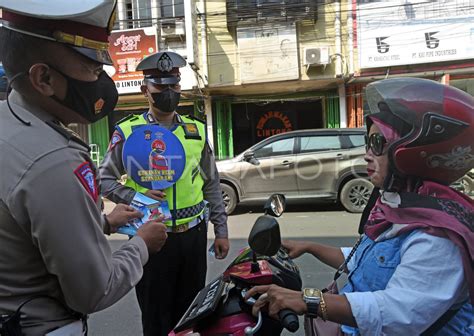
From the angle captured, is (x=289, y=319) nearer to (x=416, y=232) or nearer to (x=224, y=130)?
(x=416, y=232)

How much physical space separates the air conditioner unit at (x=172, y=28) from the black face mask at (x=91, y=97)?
38.2 ft

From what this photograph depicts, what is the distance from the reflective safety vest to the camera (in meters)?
2.36

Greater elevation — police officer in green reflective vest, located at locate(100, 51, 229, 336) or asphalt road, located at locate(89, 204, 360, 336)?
police officer in green reflective vest, located at locate(100, 51, 229, 336)

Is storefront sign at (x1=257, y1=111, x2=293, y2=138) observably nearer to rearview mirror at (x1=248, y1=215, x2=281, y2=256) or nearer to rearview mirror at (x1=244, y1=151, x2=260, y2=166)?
rearview mirror at (x1=244, y1=151, x2=260, y2=166)

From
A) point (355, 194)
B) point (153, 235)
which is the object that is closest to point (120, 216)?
point (153, 235)

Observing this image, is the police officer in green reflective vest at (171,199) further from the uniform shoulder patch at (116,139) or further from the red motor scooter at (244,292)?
the red motor scooter at (244,292)

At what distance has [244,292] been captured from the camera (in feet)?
4.88

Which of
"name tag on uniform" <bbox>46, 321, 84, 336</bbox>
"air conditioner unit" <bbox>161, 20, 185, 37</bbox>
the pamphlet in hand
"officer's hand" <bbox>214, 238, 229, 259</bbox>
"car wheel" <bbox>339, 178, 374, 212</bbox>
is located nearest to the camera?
"name tag on uniform" <bbox>46, 321, 84, 336</bbox>

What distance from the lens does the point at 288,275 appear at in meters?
1.57

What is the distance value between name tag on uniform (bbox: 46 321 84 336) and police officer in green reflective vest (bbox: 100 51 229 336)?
3.47 ft

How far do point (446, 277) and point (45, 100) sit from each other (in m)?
1.22

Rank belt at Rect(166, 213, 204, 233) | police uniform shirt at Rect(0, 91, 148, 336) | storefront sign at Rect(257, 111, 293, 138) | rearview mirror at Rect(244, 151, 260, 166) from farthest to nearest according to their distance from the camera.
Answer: storefront sign at Rect(257, 111, 293, 138) < rearview mirror at Rect(244, 151, 260, 166) < belt at Rect(166, 213, 204, 233) < police uniform shirt at Rect(0, 91, 148, 336)

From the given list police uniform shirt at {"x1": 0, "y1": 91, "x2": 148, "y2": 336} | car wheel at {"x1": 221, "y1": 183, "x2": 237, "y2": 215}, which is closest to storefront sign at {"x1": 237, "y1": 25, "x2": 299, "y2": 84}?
car wheel at {"x1": 221, "y1": 183, "x2": 237, "y2": 215}

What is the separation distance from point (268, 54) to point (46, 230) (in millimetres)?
11852
